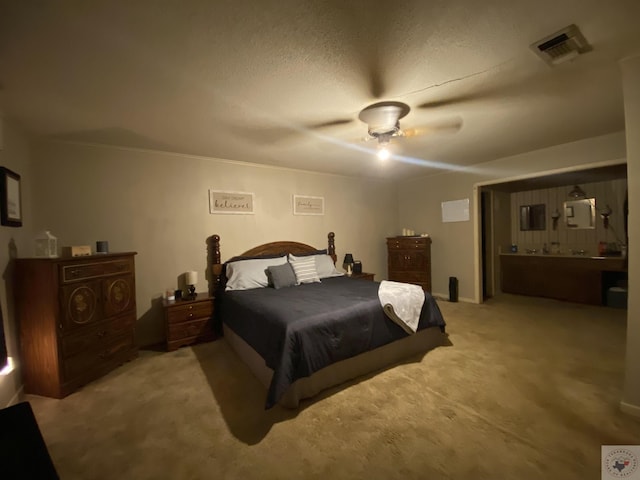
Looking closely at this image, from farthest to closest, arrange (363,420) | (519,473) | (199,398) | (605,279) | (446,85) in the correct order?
(605,279), (199,398), (446,85), (363,420), (519,473)

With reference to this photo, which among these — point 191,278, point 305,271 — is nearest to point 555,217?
point 305,271

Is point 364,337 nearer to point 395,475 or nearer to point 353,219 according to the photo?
point 395,475

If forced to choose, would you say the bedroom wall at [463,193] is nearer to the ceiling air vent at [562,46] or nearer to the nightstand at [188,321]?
the ceiling air vent at [562,46]

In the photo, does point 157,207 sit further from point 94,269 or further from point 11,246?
point 11,246

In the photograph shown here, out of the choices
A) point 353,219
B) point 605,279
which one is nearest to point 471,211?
point 353,219

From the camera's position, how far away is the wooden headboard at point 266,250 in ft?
11.6

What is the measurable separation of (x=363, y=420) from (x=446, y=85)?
94.9 inches

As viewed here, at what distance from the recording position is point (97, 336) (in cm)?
241

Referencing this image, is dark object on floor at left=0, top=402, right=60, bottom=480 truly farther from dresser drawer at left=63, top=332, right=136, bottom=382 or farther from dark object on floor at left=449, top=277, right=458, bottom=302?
dark object on floor at left=449, top=277, right=458, bottom=302

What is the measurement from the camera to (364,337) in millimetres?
2266

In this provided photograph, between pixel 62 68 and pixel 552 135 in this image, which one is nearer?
pixel 62 68

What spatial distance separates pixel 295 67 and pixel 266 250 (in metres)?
2.73

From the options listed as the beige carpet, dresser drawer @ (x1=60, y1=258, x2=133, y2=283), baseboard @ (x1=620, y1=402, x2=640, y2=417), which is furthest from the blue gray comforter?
baseboard @ (x1=620, y1=402, x2=640, y2=417)

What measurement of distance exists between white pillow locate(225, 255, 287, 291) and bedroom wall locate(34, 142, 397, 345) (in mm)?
355
